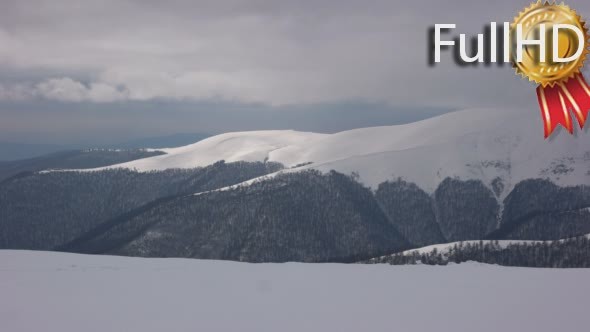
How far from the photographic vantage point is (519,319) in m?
25.6

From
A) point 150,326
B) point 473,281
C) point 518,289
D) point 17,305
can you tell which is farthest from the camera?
point 473,281

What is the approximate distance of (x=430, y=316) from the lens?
26.2 metres

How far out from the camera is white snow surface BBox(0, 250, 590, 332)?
82.3 feet

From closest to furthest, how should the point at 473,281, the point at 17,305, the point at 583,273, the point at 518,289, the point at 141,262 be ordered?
the point at 17,305 < the point at 518,289 < the point at 473,281 < the point at 583,273 < the point at 141,262

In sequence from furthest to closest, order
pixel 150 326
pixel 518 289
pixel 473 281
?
1. pixel 473 281
2. pixel 518 289
3. pixel 150 326

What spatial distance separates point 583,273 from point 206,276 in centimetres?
2555

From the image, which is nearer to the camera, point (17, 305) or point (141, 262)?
point (17, 305)

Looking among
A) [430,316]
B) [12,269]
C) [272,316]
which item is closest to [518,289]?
[430,316]

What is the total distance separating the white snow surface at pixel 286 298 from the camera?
82.3 ft

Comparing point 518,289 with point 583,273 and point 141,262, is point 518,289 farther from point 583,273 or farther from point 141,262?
point 141,262

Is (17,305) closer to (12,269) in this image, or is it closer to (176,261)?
(12,269)

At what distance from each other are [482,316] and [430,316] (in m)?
2.56

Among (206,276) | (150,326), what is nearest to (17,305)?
(150,326)

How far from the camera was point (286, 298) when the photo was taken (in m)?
29.4
